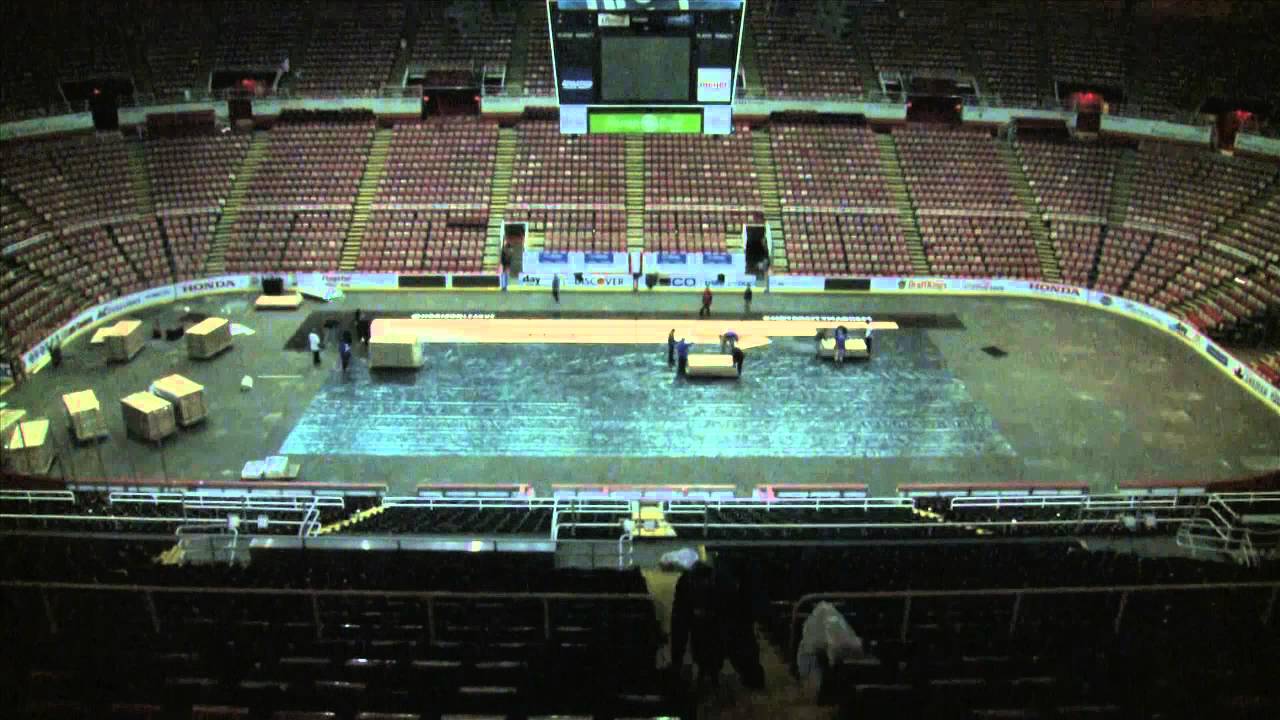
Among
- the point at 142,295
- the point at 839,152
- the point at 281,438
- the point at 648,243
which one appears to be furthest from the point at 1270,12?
the point at 142,295

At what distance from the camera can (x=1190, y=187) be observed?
127ft

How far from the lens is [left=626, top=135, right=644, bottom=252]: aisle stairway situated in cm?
3925

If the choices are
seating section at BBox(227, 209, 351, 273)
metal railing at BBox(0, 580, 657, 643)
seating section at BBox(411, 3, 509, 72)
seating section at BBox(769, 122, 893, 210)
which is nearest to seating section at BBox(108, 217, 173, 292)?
seating section at BBox(227, 209, 351, 273)

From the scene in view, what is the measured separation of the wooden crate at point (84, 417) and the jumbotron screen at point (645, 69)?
14864 millimetres

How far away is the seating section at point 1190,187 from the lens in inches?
1464

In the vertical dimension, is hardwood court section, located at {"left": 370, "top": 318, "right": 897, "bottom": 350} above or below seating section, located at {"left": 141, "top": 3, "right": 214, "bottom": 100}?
below

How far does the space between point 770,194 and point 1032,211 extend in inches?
413

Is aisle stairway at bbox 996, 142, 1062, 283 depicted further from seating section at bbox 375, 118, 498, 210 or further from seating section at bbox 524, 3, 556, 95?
seating section at bbox 375, 118, 498, 210

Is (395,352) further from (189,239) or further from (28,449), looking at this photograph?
(189,239)

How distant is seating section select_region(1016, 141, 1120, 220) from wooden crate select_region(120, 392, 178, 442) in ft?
107

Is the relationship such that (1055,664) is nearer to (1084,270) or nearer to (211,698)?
(211,698)

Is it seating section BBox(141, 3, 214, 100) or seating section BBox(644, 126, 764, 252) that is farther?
seating section BBox(141, 3, 214, 100)

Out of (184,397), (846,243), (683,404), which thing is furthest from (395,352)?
(846,243)

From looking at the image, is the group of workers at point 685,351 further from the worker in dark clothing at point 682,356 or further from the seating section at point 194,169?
the seating section at point 194,169
